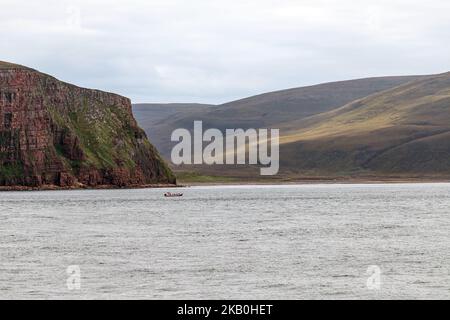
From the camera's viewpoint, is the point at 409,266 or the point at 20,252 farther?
the point at 20,252

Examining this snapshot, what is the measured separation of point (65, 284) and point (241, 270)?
12.0 metres

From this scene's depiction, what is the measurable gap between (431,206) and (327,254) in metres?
84.1

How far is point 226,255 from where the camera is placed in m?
72.9

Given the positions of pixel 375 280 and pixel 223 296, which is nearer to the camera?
pixel 223 296

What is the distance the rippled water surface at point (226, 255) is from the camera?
5497 cm

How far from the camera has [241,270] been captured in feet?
208

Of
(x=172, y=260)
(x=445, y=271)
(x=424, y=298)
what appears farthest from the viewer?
(x=172, y=260)

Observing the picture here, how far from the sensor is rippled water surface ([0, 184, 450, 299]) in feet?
180

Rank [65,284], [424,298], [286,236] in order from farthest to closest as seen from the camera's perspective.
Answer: [286,236], [65,284], [424,298]
